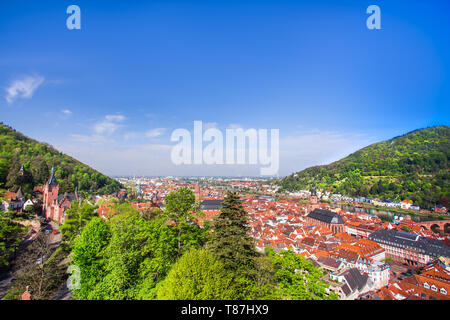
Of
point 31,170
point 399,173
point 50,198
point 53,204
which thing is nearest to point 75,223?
point 53,204

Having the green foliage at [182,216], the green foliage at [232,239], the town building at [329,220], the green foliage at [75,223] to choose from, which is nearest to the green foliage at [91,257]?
the green foliage at [182,216]

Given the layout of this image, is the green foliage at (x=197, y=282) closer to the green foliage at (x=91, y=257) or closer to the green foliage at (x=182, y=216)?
the green foliage at (x=182, y=216)

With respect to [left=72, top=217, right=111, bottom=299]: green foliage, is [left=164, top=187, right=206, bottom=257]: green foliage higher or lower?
higher

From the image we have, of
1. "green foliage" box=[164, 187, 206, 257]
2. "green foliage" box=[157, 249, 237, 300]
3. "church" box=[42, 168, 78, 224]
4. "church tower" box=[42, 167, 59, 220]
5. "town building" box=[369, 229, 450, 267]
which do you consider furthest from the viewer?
"church tower" box=[42, 167, 59, 220]

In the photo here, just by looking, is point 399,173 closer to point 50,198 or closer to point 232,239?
point 232,239

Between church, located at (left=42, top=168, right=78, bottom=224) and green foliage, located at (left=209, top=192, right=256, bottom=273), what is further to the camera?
church, located at (left=42, top=168, right=78, bottom=224)

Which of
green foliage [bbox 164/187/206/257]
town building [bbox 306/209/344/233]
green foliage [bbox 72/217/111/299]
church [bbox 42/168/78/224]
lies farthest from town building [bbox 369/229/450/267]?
church [bbox 42/168/78/224]

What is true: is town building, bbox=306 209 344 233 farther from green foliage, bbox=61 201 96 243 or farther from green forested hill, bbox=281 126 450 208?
green forested hill, bbox=281 126 450 208
